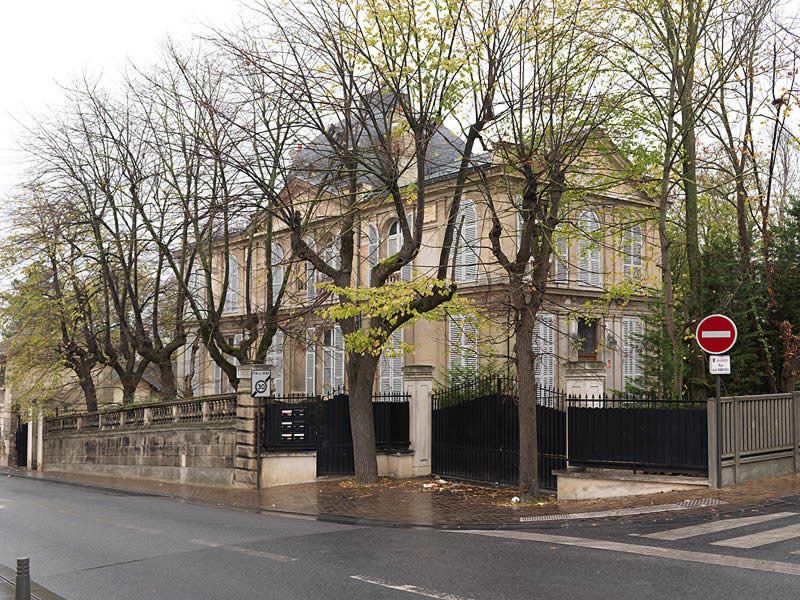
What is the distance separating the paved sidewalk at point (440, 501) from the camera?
12680 mm

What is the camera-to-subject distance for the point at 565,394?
16375 mm

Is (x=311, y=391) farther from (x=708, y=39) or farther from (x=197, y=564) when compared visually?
(x=197, y=564)

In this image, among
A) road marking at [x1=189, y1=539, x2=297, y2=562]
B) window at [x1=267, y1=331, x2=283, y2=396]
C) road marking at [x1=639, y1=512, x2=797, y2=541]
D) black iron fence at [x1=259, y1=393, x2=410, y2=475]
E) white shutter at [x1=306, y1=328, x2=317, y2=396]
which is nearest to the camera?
road marking at [x1=189, y1=539, x2=297, y2=562]

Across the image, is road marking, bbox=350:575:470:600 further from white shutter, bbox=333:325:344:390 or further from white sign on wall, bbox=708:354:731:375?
white shutter, bbox=333:325:344:390

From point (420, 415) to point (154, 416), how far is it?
30.6ft

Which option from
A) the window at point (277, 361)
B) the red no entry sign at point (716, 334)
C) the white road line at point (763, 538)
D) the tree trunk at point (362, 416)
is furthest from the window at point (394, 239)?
the white road line at point (763, 538)

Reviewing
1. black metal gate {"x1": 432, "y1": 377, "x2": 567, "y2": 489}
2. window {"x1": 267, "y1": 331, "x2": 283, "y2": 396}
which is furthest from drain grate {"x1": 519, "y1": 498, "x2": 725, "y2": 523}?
window {"x1": 267, "y1": 331, "x2": 283, "y2": 396}

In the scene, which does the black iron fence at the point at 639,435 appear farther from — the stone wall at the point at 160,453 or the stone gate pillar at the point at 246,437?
the stone wall at the point at 160,453

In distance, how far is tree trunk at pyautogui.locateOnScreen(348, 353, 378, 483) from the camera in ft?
61.3

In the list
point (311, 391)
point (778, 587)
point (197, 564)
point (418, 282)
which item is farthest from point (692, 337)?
point (311, 391)

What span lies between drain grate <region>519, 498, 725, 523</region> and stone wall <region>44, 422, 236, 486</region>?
31.7 feet

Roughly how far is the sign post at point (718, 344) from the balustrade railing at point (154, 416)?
1154 centimetres

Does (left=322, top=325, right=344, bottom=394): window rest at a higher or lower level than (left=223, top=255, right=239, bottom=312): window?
lower

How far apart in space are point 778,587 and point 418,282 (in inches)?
352
